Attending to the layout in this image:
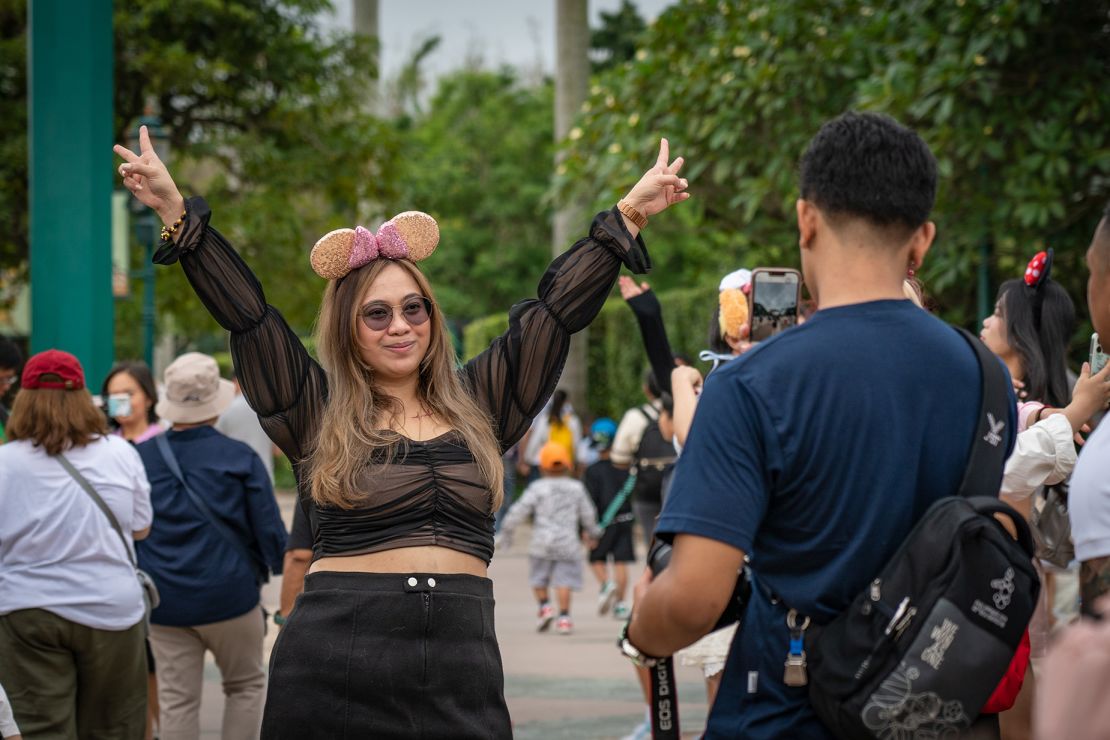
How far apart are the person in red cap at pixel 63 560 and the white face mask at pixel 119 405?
1.67m

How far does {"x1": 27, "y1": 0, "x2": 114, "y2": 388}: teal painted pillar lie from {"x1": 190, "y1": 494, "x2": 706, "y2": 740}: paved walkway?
8.23 ft

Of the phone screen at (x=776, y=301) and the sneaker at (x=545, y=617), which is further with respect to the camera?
the sneaker at (x=545, y=617)

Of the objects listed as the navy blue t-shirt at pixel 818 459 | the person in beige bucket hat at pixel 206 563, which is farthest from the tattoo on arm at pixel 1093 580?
the person in beige bucket hat at pixel 206 563

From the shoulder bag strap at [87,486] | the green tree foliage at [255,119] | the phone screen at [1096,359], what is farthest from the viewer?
the green tree foliage at [255,119]

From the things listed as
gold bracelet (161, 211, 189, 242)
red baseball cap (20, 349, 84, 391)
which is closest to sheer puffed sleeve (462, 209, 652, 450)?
gold bracelet (161, 211, 189, 242)

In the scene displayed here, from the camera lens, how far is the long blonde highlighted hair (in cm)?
395

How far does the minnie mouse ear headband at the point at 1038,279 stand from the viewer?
5.72 m

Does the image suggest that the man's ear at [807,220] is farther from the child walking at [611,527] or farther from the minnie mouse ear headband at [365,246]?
the child walking at [611,527]

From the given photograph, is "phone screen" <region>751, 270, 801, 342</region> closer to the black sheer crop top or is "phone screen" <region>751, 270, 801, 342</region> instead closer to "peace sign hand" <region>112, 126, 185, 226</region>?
the black sheer crop top

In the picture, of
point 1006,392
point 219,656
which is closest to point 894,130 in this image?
point 1006,392

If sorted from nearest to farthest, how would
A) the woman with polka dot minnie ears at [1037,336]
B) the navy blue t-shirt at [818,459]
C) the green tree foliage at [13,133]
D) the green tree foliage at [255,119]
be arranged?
the navy blue t-shirt at [818,459] < the woman with polka dot minnie ears at [1037,336] < the green tree foliage at [13,133] < the green tree foliage at [255,119]

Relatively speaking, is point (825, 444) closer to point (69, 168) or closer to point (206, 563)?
point (206, 563)

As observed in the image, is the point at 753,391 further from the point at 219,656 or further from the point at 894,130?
the point at 219,656

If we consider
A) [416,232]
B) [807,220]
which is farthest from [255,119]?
[807,220]
